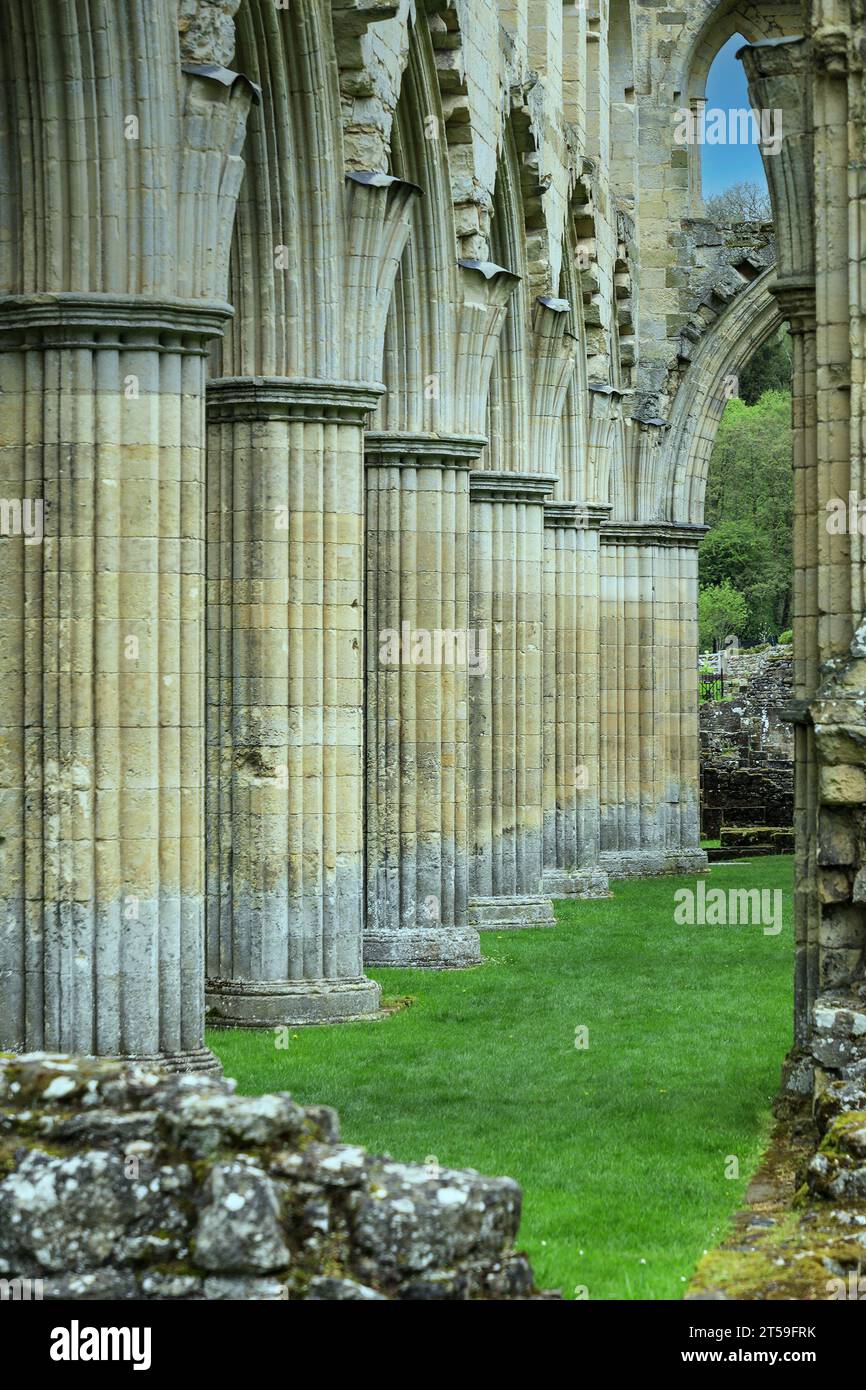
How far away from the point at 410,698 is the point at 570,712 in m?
7.65

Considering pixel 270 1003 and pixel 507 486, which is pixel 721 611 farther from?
pixel 270 1003

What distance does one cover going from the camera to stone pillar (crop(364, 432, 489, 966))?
17.3 metres

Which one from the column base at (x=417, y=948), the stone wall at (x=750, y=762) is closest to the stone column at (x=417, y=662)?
the column base at (x=417, y=948)

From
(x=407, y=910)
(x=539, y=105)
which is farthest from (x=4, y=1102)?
(x=539, y=105)

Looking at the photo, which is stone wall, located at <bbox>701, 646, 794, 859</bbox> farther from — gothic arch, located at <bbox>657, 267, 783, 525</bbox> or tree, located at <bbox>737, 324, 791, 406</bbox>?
tree, located at <bbox>737, 324, 791, 406</bbox>

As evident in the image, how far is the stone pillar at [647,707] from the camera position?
2873 cm

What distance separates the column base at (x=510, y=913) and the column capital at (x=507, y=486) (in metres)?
3.81

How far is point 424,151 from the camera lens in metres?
17.2

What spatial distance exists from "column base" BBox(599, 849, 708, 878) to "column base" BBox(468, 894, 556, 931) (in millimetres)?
7210

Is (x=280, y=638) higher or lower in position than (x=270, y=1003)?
higher

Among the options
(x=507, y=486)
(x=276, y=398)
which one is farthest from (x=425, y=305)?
(x=276, y=398)

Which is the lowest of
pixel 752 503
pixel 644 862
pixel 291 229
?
pixel 644 862

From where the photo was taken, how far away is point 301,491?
14219mm

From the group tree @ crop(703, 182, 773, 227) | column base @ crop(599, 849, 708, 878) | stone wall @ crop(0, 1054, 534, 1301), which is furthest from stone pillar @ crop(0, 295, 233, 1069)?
tree @ crop(703, 182, 773, 227)
